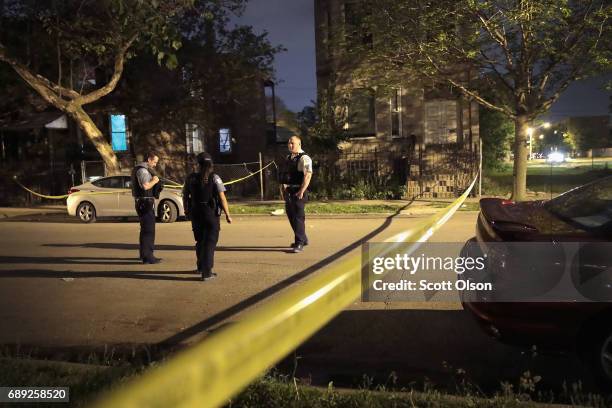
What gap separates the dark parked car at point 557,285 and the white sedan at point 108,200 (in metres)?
11.2

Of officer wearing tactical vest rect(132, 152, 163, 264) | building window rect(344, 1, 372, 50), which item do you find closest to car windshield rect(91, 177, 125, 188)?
officer wearing tactical vest rect(132, 152, 163, 264)

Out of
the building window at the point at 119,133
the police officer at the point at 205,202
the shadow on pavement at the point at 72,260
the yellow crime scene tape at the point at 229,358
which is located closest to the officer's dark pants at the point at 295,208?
the police officer at the point at 205,202

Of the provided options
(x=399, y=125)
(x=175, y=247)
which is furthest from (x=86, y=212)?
(x=399, y=125)

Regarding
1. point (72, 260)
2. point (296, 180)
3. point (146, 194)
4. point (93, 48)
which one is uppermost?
point (93, 48)

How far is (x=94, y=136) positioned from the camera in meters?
17.5

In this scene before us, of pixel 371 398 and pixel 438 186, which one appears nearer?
pixel 371 398

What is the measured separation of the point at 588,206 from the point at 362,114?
17853 mm

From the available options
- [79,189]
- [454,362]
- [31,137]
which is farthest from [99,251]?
[31,137]

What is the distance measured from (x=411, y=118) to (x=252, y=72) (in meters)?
6.45

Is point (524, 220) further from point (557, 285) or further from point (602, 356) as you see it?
point (602, 356)

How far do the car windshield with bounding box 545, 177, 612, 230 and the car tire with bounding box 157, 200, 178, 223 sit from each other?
10.7 metres

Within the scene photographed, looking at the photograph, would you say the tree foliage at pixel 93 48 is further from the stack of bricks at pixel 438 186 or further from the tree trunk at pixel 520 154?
the tree trunk at pixel 520 154

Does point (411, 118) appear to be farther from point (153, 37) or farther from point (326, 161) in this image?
point (153, 37)

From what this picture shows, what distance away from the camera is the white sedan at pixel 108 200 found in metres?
14.1
